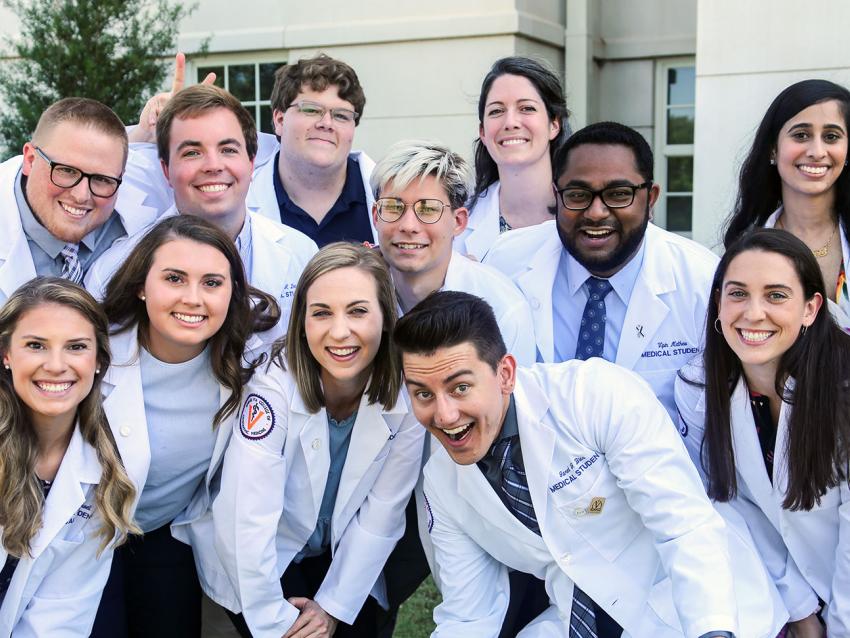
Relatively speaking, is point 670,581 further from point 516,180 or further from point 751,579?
point 516,180

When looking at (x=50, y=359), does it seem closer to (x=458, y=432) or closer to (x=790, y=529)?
(x=458, y=432)

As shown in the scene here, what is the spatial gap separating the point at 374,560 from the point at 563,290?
1239mm

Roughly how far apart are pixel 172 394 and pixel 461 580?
45.0 inches

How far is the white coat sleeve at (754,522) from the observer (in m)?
3.30

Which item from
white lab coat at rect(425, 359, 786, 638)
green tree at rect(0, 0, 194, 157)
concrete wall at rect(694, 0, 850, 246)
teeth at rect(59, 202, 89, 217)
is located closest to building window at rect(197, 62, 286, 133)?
green tree at rect(0, 0, 194, 157)

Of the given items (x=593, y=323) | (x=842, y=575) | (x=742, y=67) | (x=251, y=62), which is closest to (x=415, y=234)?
(x=593, y=323)

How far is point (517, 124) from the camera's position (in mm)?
4418

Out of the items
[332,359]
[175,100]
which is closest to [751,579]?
[332,359]

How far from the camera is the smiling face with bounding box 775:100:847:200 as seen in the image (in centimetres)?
381

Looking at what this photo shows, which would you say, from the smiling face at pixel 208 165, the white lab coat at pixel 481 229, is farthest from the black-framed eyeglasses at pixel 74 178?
the white lab coat at pixel 481 229

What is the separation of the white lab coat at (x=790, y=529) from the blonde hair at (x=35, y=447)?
1975 mm

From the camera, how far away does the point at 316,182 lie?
4668 millimetres

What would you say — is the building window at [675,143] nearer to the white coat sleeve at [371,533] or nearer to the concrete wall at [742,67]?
the concrete wall at [742,67]

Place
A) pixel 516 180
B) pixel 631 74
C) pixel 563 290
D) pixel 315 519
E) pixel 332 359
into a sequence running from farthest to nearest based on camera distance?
pixel 631 74
pixel 516 180
pixel 563 290
pixel 315 519
pixel 332 359
